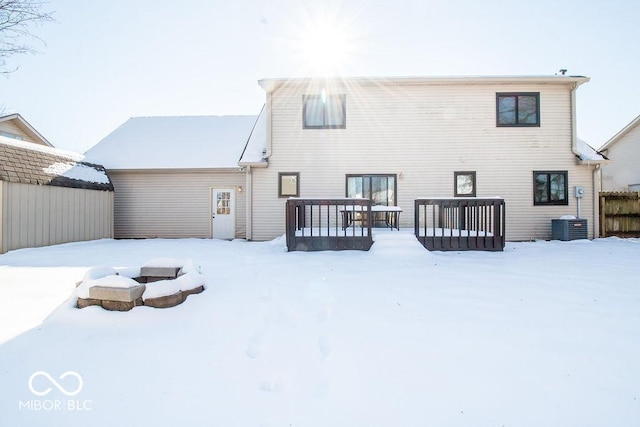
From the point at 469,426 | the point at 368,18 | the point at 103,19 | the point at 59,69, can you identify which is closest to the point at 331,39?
the point at 368,18

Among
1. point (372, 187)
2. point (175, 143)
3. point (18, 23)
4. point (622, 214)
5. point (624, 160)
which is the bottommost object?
point (622, 214)

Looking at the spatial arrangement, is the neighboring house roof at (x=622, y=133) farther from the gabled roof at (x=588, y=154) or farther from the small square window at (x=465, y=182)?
the small square window at (x=465, y=182)

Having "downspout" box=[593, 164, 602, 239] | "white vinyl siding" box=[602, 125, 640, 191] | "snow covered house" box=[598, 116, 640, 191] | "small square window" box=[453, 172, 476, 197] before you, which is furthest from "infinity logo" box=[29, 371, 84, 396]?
"white vinyl siding" box=[602, 125, 640, 191]

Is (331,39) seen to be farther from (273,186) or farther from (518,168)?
(518,168)

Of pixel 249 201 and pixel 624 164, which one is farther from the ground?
pixel 624 164

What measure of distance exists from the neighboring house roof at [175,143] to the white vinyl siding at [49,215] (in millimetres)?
1936

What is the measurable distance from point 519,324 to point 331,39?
10.3 metres

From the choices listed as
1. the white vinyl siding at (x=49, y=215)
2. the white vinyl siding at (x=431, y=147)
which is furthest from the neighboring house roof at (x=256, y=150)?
the white vinyl siding at (x=49, y=215)

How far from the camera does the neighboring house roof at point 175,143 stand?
11.2m

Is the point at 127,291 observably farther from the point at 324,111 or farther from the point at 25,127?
the point at 25,127

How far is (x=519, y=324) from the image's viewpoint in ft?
8.96

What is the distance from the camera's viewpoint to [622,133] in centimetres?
1369

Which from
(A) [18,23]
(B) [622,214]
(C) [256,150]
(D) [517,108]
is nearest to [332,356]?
(C) [256,150]

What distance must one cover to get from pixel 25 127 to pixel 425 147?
51.1 feet
